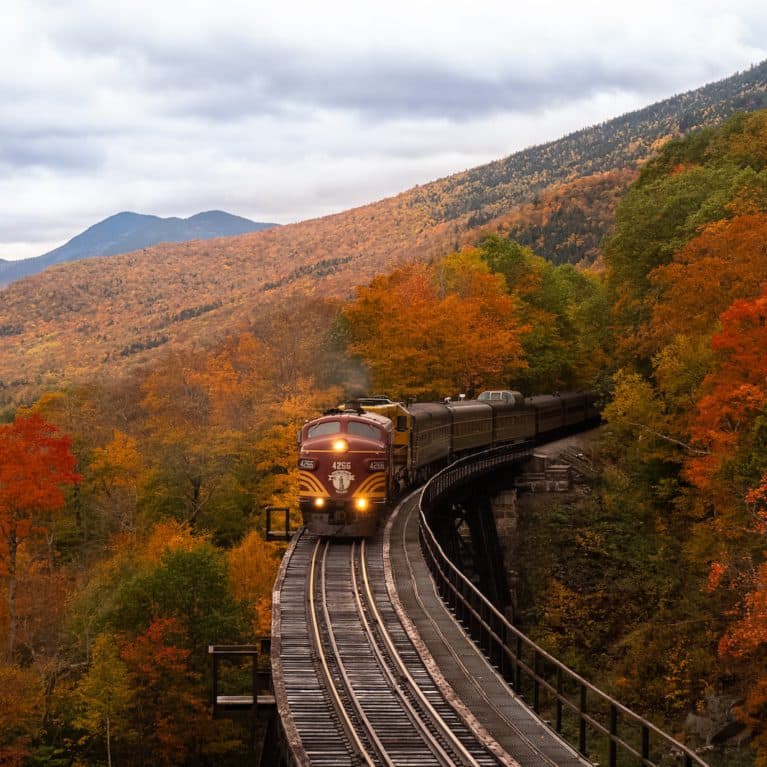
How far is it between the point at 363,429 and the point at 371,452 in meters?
0.86

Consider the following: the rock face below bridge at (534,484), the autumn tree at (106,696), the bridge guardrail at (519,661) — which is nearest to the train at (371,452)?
the bridge guardrail at (519,661)

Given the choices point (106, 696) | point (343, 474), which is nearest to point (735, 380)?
point (343, 474)

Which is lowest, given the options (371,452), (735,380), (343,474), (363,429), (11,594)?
(11,594)

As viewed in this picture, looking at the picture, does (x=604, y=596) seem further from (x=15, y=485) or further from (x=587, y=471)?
(x=15, y=485)

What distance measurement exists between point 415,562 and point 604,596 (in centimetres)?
1895

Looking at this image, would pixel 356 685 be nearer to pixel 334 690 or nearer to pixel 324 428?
pixel 334 690

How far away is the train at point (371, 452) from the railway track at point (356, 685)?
11.5 feet

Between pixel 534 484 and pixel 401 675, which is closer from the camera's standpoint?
pixel 401 675

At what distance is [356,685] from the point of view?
1902 cm

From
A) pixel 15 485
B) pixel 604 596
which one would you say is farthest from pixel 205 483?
pixel 604 596

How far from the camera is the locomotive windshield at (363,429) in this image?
31.3 m

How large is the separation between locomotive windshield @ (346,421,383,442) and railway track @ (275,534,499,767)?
4.92 m

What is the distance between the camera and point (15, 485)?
47.0m

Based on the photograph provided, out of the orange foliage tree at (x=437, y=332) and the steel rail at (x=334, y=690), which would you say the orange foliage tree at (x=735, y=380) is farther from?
the orange foliage tree at (x=437, y=332)
